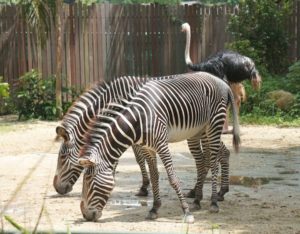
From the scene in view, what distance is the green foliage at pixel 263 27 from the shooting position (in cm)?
1731

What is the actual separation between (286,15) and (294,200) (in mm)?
10304

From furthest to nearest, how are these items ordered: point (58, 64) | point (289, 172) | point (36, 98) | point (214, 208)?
1. point (36, 98)
2. point (58, 64)
3. point (289, 172)
4. point (214, 208)

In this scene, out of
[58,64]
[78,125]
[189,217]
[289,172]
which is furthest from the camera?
[58,64]

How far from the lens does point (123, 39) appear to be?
17906mm

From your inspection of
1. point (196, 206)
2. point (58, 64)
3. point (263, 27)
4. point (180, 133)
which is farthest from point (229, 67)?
point (263, 27)

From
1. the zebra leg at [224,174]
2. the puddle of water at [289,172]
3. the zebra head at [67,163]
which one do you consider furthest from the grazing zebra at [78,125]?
the puddle of water at [289,172]

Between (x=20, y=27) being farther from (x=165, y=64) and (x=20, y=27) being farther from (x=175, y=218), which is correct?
(x=175, y=218)

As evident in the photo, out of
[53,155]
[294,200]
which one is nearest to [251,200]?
[294,200]

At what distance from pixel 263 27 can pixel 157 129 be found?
10969 mm

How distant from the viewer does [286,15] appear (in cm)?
1764

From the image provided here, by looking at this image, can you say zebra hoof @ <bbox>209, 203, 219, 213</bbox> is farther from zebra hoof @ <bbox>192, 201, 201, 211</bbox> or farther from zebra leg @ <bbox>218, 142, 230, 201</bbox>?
zebra leg @ <bbox>218, 142, 230, 201</bbox>

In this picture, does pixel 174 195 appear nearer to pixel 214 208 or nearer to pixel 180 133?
pixel 214 208

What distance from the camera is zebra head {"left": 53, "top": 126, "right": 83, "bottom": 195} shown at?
800 cm

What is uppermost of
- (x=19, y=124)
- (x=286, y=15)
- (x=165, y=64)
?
(x=286, y=15)
